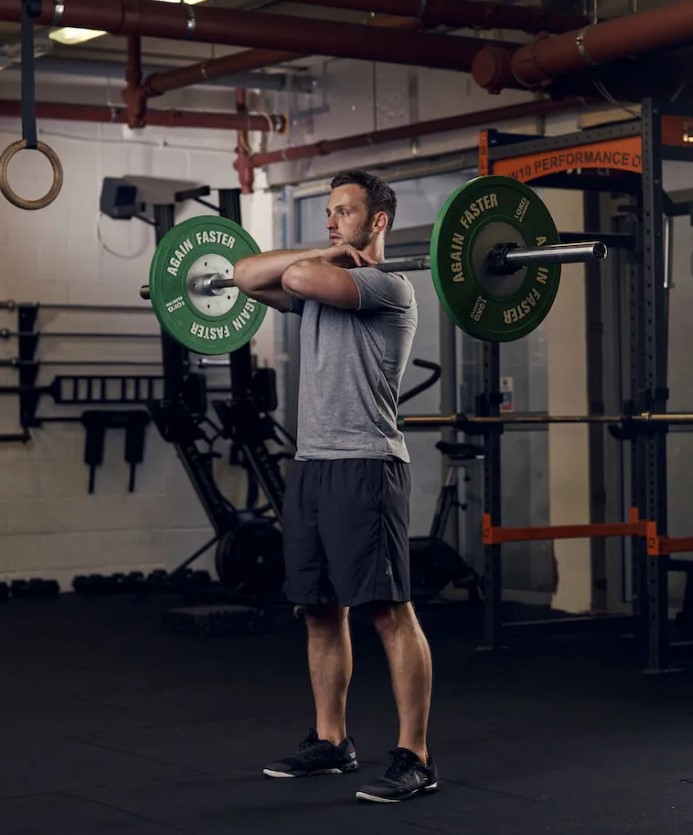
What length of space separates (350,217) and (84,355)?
4.85 meters

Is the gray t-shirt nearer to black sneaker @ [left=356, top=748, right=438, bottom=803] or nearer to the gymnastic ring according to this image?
black sneaker @ [left=356, top=748, right=438, bottom=803]

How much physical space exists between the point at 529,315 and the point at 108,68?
476 centimetres

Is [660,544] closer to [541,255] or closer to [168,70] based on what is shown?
[541,255]

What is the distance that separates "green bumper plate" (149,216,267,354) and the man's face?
2.32 ft

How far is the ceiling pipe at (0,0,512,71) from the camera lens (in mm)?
5520

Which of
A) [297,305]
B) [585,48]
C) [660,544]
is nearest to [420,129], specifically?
[585,48]

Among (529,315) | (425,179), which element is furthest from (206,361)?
(529,315)

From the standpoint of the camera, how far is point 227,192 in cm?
668

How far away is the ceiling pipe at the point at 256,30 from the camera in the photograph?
5.52 m

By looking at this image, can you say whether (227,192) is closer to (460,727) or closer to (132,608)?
(132,608)

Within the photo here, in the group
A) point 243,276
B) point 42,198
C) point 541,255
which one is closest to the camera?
point 541,255

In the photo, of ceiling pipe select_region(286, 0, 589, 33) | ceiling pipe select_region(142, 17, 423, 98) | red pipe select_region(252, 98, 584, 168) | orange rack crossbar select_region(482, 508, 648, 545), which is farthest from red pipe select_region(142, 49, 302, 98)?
orange rack crossbar select_region(482, 508, 648, 545)

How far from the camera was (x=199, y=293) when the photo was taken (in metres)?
4.11

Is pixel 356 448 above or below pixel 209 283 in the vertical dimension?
below
